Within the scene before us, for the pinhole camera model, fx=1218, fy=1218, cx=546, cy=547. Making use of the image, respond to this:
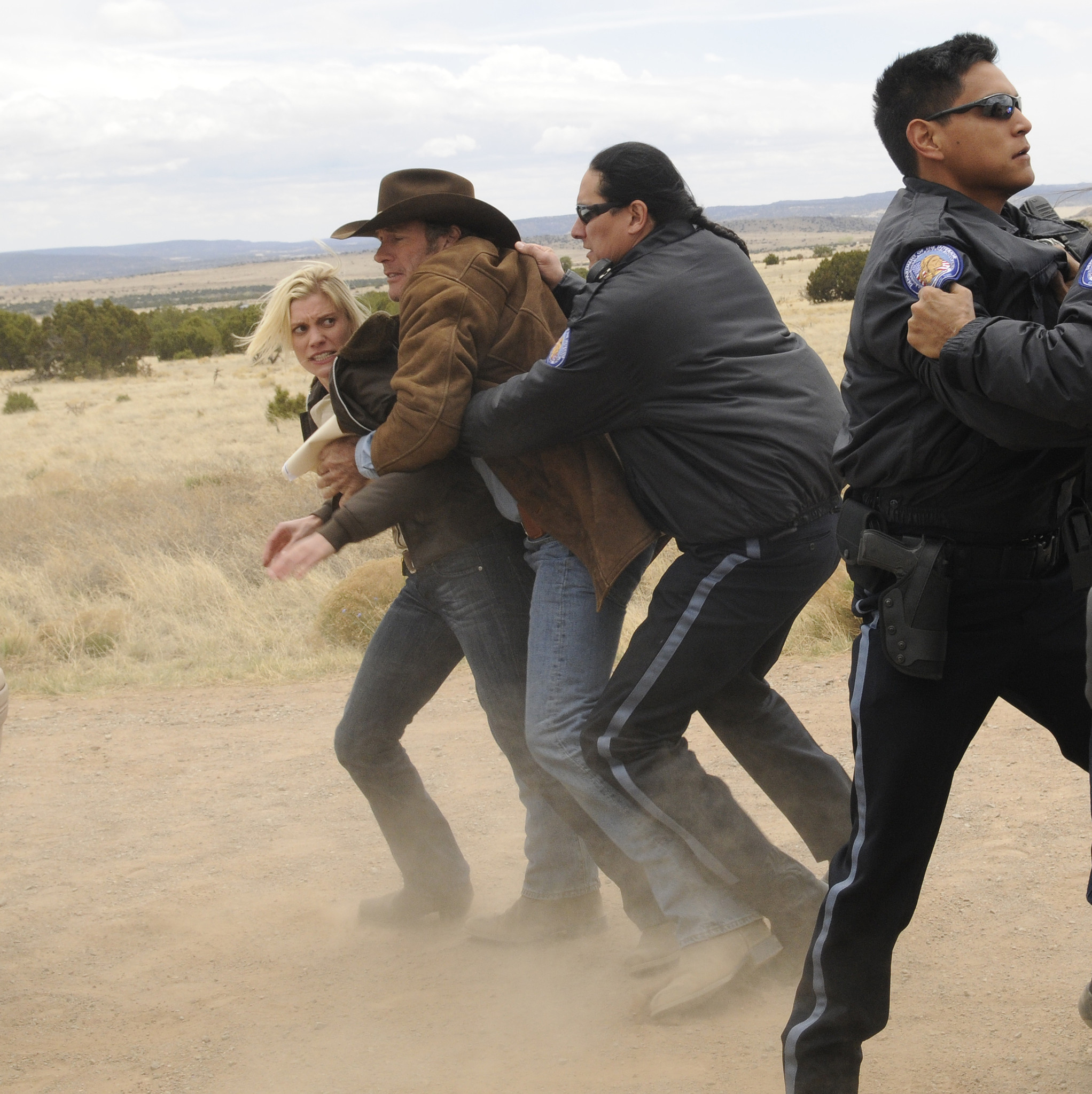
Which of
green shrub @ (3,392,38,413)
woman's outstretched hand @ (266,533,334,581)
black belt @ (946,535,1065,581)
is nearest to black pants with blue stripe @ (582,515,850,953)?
black belt @ (946,535,1065,581)

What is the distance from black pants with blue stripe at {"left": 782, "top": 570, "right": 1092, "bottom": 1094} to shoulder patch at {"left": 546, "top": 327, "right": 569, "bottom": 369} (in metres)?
0.86

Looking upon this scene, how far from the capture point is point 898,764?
2316 mm

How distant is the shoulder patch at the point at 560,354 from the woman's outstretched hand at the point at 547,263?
1.69 feet

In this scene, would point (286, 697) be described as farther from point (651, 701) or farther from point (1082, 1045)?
point (1082, 1045)

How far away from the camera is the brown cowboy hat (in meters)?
3.04

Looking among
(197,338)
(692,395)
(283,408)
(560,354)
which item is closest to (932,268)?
(692,395)

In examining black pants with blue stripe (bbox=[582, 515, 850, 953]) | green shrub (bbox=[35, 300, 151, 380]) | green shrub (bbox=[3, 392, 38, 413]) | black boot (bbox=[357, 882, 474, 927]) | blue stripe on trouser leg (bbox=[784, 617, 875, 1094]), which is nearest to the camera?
blue stripe on trouser leg (bbox=[784, 617, 875, 1094])

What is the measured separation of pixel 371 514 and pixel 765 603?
1007 millimetres

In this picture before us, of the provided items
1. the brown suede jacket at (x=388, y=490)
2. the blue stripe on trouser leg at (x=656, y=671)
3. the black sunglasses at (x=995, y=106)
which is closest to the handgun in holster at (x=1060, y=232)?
the black sunglasses at (x=995, y=106)

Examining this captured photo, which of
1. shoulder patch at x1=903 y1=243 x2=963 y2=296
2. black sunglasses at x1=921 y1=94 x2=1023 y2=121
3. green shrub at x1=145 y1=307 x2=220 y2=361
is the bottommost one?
shoulder patch at x1=903 y1=243 x2=963 y2=296

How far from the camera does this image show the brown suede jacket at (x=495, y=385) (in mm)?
2875

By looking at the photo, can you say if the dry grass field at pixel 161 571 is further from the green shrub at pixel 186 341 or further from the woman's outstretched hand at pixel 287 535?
the green shrub at pixel 186 341

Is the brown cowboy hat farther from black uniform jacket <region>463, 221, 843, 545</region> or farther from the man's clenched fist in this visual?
the man's clenched fist

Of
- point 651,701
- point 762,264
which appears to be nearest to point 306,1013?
point 651,701
